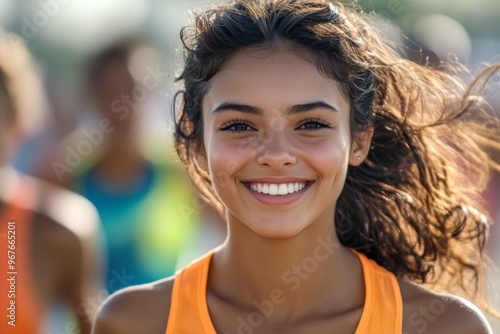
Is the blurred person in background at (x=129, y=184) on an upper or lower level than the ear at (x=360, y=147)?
lower

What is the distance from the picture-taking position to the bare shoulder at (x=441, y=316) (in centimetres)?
330

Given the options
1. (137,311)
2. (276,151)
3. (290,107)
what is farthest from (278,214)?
(137,311)

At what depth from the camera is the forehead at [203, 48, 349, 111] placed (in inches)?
130

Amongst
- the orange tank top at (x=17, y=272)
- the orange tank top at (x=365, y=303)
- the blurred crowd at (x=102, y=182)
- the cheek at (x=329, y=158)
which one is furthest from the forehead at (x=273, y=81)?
the orange tank top at (x=17, y=272)

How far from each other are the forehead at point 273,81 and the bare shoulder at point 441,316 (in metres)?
0.66

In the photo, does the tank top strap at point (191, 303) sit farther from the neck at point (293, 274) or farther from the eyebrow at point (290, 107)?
the eyebrow at point (290, 107)

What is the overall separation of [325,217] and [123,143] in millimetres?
2204

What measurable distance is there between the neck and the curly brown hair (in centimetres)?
26

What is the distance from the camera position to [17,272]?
4.26m

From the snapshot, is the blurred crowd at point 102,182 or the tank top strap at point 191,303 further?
the blurred crowd at point 102,182

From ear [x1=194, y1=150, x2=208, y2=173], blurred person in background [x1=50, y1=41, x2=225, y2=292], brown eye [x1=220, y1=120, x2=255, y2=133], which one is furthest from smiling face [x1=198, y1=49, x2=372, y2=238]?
blurred person in background [x1=50, y1=41, x2=225, y2=292]

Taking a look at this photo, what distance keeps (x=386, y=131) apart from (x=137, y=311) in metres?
1.07

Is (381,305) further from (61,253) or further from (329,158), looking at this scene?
(61,253)

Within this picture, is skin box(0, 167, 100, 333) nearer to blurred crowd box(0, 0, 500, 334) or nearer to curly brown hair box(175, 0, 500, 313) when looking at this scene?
blurred crowd box(0, 0, 500, 334)
